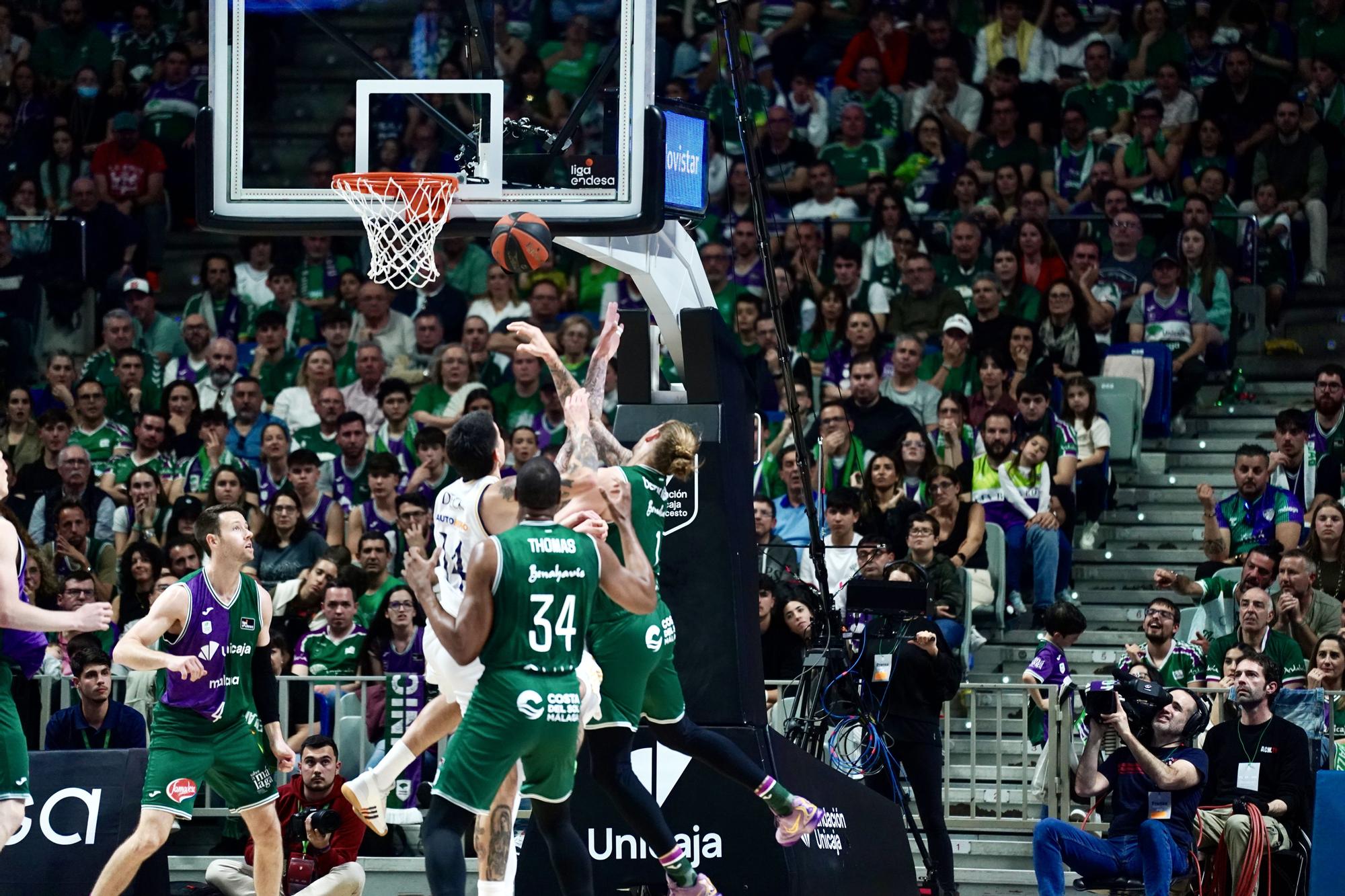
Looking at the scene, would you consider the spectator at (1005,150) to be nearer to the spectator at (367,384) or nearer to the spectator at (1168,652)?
the spectator at (367,384)

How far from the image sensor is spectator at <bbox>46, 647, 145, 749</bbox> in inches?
508

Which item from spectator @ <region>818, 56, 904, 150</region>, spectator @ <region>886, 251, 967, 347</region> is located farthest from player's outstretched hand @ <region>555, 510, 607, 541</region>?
spectator @ <region>818, 56, 904, 150</region>

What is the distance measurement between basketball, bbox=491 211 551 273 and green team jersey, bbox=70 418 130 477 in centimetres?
807

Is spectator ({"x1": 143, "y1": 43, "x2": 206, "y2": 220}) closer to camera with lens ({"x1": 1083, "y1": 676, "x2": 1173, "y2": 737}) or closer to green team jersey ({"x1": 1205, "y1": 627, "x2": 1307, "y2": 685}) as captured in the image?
green team jersey ({"x1": 1205, "y1": 627, "x2": 1307, "y2": 685})

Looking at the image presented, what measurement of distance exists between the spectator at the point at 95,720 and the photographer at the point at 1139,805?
5654 mm

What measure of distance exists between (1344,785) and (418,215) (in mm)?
6219

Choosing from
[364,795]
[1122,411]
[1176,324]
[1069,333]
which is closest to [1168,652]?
[1122,411]

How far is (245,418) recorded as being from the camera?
17719mm

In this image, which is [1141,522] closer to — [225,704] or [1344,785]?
[1344,785]

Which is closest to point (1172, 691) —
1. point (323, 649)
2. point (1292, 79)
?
point (323, 649)

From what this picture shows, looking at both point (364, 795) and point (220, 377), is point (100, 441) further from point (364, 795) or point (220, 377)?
point (364, 795)

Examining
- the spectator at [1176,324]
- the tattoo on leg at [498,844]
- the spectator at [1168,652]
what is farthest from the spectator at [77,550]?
the spectator at [1176,324]

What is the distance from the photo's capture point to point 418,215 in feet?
36.5

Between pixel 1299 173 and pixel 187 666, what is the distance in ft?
39.7
